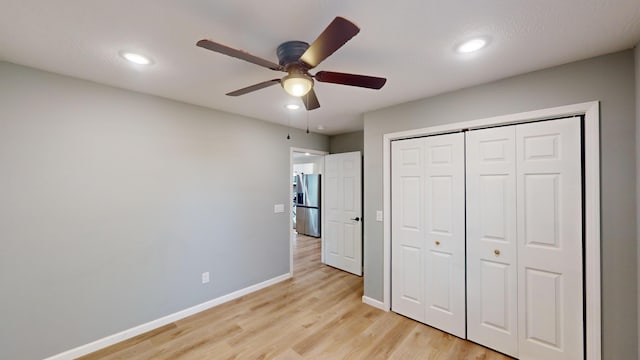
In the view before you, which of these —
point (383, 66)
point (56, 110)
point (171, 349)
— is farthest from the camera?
point (171, 349)

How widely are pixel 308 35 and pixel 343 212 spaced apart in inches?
125

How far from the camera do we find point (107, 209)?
7.47ft

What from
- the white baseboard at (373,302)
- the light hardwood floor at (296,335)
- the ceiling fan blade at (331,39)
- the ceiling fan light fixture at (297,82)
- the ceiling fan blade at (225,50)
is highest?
the ceiling fan blade at (331,39)

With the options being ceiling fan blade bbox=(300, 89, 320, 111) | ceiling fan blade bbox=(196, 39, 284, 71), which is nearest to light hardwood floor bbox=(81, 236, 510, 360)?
ceiling fan blade bbox=(300, 89, 320, 111)

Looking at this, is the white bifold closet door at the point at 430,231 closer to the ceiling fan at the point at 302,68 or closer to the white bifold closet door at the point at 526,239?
the white bifold closet door at the point at 526,239

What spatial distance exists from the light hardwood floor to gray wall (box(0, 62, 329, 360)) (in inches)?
11.6

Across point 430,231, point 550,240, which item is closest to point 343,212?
point 430,231

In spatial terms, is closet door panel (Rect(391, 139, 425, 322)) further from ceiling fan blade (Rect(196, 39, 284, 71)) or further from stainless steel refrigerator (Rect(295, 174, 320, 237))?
stainless steel refrigerator (Rect(295, 174, 320, 237))

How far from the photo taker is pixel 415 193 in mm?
→ 2699

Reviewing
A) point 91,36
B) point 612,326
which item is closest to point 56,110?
point 91,36

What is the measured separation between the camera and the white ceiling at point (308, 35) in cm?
127

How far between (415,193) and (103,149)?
10.2 feet

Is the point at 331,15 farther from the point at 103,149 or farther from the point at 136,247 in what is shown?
the point at 136,247

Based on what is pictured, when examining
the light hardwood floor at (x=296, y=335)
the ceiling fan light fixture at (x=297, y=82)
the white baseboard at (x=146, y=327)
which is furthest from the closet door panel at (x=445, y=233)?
the white baseboard at (x=146, y=327)
